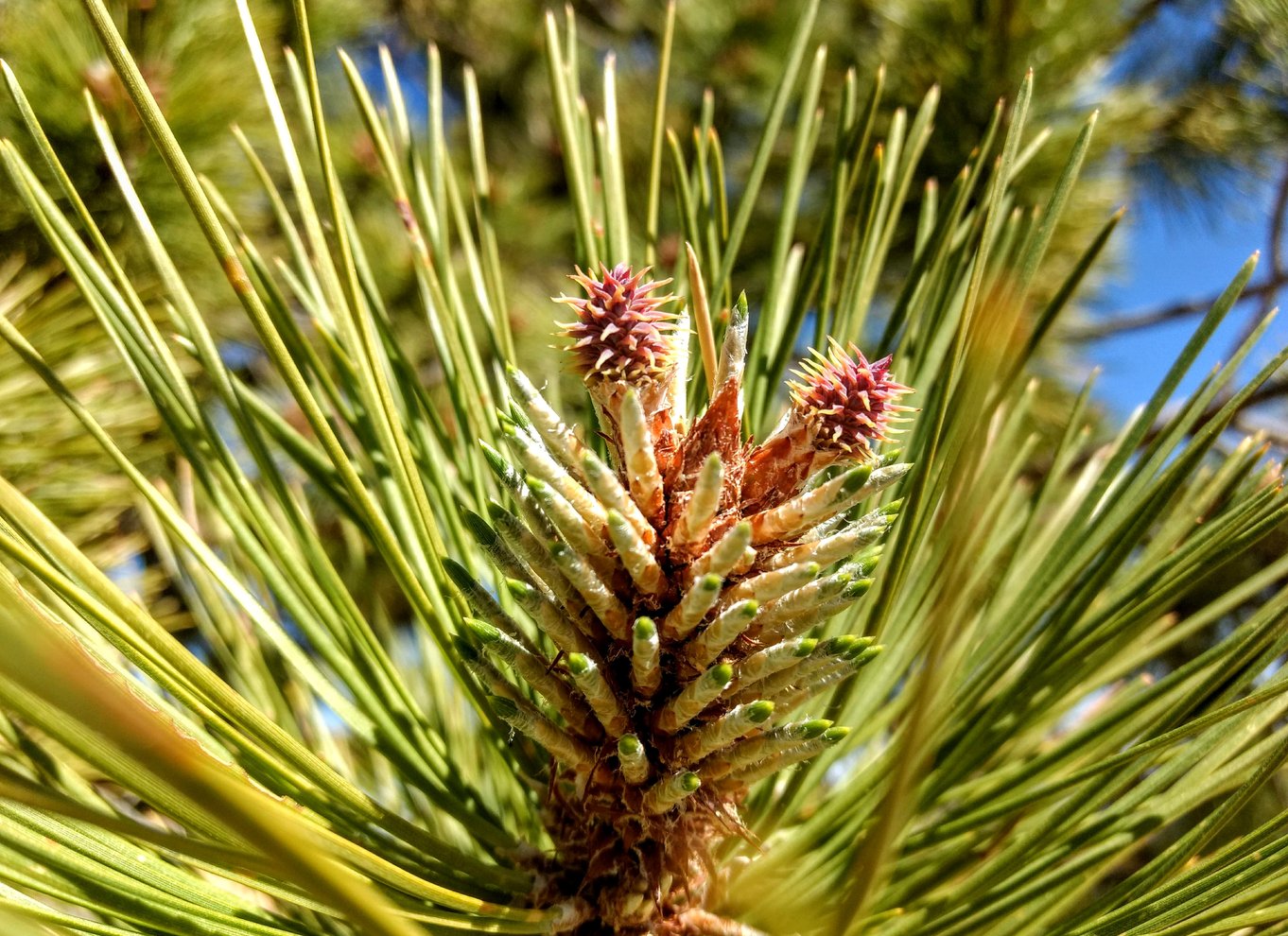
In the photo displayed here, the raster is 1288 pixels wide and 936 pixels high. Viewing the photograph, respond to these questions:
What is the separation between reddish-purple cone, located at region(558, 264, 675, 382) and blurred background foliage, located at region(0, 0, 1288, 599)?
0.98 feet

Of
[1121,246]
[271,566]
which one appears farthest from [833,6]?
[271,566]

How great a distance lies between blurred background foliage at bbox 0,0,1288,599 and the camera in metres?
0.92

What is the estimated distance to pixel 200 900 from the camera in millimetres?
443

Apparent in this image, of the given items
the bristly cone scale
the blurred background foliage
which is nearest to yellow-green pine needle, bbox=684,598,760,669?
the bristly cone scale

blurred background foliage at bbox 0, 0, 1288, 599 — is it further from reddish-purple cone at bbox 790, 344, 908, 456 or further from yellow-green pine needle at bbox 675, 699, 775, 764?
yellow-green pine needle at bbox 675, 699, 775, 764

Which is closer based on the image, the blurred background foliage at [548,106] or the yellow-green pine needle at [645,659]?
the yellow-green pine needle at [645,659]

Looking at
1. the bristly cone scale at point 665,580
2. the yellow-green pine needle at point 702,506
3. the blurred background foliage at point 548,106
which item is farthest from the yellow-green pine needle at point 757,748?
the blurred background foliage at point 548,106

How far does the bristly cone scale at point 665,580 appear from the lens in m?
0.44

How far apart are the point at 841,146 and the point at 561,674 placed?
1.34ft

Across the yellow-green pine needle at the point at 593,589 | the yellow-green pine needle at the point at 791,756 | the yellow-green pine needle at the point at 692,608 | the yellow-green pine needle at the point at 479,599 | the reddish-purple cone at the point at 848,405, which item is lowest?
the yellow-green pine needle at the point at 791,756

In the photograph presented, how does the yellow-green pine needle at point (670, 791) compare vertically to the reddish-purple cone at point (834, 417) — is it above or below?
below

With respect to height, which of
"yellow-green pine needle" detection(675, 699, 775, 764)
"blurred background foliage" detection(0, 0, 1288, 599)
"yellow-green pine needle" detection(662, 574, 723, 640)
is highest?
"blurred background foliage" detection(0, 0, 1288, 599)

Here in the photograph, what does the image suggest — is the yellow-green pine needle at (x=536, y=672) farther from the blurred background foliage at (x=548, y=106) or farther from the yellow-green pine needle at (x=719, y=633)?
the blurred background foliage at (x=548, y=106)

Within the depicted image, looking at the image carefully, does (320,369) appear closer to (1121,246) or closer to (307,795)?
(307,795)
